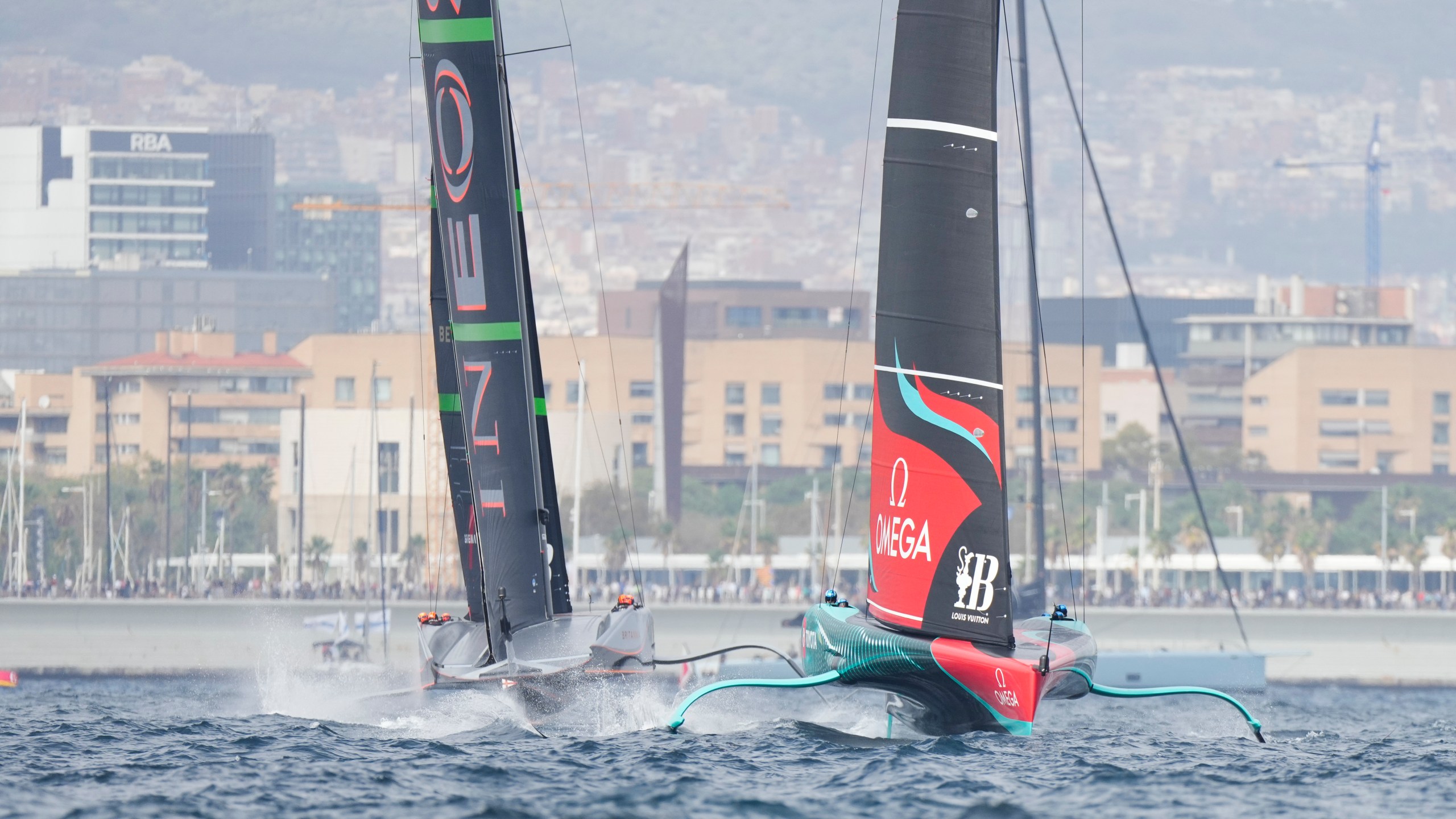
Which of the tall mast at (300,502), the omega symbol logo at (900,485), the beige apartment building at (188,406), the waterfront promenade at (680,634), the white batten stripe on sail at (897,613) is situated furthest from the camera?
the beige apartment building at (188,406)

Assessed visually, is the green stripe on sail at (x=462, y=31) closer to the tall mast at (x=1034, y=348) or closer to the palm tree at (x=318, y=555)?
the tall mast at (x=1034, y=348)

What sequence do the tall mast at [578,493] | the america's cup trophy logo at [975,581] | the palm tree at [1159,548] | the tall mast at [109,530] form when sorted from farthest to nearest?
the palm tree at [1159,548], the tall mast at [109,530], the tall mast at [578,493], the america's cup trophy logo at [975,581]

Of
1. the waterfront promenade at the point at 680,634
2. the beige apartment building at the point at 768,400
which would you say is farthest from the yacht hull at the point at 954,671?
the beige apartment building at the point at 768,400

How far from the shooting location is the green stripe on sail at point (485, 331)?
74.8 feet

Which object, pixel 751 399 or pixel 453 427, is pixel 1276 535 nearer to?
pixel 751 399

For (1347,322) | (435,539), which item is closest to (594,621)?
(435,539)

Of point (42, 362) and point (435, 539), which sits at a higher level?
point (42, 362)

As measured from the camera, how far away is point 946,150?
733 inches

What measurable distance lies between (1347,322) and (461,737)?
14298 cm

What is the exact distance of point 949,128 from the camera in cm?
1859

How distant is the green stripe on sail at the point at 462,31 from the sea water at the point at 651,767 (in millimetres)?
7344

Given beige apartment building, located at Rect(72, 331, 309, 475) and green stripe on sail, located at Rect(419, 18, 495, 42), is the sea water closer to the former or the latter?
green stripe on sail, located at Rect(419, 18, 495, 42)

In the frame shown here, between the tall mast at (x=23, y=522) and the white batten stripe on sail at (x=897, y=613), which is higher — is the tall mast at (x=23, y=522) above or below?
below

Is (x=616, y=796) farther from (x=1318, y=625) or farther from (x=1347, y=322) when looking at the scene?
(x=1347, y=322)
